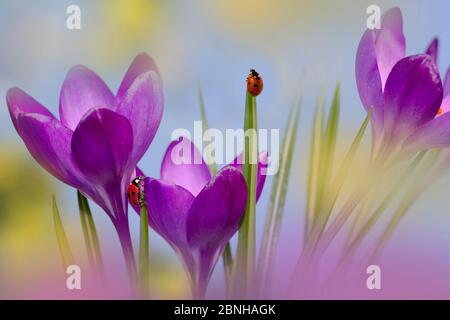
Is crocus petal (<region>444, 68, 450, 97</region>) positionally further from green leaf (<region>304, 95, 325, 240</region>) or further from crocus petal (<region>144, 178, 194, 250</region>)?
crocus petal (<region>144, 178, 194, 250</region>)

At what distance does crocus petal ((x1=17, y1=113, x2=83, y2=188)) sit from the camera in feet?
1.79

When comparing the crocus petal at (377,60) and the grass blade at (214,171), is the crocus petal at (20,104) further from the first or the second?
the crocus petal at (377,60)

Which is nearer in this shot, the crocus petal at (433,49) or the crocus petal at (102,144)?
the crocus petal at (102,144)

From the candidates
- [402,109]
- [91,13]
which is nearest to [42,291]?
[91,13]

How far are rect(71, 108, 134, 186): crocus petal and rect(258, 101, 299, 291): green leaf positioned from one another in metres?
0.15

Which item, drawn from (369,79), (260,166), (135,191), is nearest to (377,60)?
(369,79)

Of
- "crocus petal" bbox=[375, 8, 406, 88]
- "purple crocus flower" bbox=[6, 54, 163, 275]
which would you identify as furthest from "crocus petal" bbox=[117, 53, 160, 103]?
"crocus petal" bbox=[375, 8, 406, 88]

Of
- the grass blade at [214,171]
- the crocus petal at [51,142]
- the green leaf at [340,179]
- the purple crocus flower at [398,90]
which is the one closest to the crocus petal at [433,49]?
the purple crocus flower at [398,90]

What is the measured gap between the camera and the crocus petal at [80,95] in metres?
0.60

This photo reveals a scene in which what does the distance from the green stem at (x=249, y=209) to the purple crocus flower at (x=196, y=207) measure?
0.03ft

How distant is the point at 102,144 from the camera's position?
0.54 m

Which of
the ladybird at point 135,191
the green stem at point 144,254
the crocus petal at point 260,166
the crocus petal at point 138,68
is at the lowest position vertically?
the green stem at point 144,254

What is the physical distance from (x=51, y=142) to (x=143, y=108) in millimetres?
84

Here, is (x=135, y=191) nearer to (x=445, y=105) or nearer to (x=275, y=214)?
(x=275, y=214)
